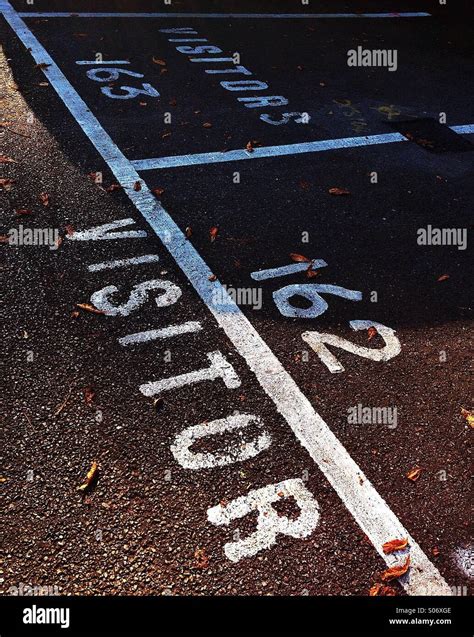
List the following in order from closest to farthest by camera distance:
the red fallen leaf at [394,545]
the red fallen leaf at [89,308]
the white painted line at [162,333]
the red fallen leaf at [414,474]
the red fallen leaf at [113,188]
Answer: the red fallen leaf at [394,545] → the red fallen leaf at [414,474] → the white painted line at [162,333] → the red fallen leaf at [89,308] → the red fallen leaf at [113,188]

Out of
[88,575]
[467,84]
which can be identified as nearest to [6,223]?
[88,575]

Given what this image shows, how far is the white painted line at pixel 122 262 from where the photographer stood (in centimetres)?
509

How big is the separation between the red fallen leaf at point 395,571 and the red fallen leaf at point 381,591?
41 millimetres

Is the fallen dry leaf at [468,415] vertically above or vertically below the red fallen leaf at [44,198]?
below

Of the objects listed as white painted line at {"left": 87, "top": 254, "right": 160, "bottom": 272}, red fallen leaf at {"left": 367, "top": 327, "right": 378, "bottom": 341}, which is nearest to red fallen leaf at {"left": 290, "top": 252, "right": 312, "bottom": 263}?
red fallen leaf at {"left": 367, "top": 327, "right": 378, "bottom": 341}

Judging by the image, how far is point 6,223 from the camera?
5508mm

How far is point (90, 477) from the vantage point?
3498 mm

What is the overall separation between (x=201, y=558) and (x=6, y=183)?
174 inches

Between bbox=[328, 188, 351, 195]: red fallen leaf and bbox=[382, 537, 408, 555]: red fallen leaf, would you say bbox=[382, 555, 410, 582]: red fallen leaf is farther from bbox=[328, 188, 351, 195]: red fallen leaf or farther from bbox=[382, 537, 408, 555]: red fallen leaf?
bbox=[328, 188, 351, 195]: red fallen leaf

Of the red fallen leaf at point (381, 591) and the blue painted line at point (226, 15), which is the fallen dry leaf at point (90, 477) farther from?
the blue painted line at point (226, 15)

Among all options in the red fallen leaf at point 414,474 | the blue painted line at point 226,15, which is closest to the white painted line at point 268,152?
the red fallen leaf at point 414,474

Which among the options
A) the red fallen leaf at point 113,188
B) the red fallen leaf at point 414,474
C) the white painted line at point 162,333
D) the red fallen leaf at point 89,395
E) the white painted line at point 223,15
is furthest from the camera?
the white painted line at point 223,15
